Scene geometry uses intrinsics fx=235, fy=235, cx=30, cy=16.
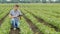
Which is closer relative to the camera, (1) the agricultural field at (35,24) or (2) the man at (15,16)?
(1) the agricultural field at (35,24)

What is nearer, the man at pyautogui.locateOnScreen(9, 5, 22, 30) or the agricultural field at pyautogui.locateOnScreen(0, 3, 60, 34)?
the agricultural field at pyautogui.locateOnScreen(0, 3, 60, 34)

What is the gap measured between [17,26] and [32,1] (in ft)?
262

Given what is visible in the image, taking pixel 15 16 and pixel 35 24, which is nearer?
pixel 15 16

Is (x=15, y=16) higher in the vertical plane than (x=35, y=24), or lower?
higher

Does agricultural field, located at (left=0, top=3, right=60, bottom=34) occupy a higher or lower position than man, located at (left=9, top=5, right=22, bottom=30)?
lower

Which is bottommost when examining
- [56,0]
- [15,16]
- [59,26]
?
[56,0]

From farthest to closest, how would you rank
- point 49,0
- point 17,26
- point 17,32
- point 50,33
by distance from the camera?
1. point 49,0
2. point 17,26
3. point 17,32
4. point 50,33

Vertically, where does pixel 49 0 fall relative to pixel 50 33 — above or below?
below

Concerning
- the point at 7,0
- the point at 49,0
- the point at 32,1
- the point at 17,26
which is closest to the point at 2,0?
the point at 7,0

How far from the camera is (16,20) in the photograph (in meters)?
14.6

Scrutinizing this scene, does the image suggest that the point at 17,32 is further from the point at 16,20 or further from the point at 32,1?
the point at 32,1

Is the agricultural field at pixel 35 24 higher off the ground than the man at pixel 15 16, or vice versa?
the man at pixel 15 16

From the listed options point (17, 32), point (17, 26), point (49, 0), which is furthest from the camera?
point (49, 0)

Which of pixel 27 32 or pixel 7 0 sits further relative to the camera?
pixel 7 0
